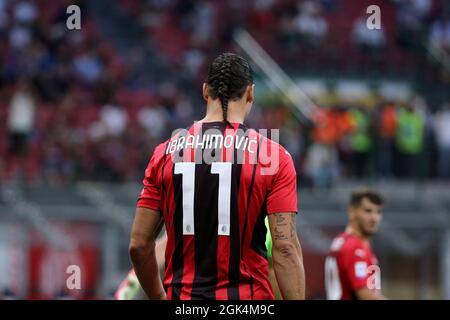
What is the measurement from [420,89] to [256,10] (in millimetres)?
4579

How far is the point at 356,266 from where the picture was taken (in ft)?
26.9

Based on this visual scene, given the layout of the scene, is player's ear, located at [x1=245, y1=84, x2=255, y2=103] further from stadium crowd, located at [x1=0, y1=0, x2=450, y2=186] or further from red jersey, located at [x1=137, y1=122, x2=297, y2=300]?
stadium crowd, located at [x1=0, y1=0, x2=450, y2=186]

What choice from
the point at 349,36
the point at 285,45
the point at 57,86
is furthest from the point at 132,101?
the point at 349,36

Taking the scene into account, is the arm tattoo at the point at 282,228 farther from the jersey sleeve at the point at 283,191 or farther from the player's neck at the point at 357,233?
the player's neck at the point at 357,233

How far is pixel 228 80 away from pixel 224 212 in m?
0.59

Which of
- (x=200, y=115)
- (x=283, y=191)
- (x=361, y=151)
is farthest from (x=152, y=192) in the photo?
(x=200, y=115)

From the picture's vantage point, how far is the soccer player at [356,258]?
8.13 meters

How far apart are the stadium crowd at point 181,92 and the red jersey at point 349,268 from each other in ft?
26.2

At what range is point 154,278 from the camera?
4855 mm

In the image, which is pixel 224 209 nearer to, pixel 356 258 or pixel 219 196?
pixel 219 196

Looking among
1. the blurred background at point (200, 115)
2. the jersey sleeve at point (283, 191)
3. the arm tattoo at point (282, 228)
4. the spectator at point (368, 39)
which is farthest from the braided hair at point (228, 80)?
the spectator at point (368, 39)

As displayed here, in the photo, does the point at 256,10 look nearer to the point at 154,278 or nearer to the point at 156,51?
the point at 156,51

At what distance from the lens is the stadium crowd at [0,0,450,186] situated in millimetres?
16562

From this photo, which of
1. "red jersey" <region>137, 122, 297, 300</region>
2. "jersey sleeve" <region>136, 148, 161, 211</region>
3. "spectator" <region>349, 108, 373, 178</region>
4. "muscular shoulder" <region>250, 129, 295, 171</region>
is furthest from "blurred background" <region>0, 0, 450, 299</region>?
"muscular shoulder" <region>250, 129, 295, 171</region>
